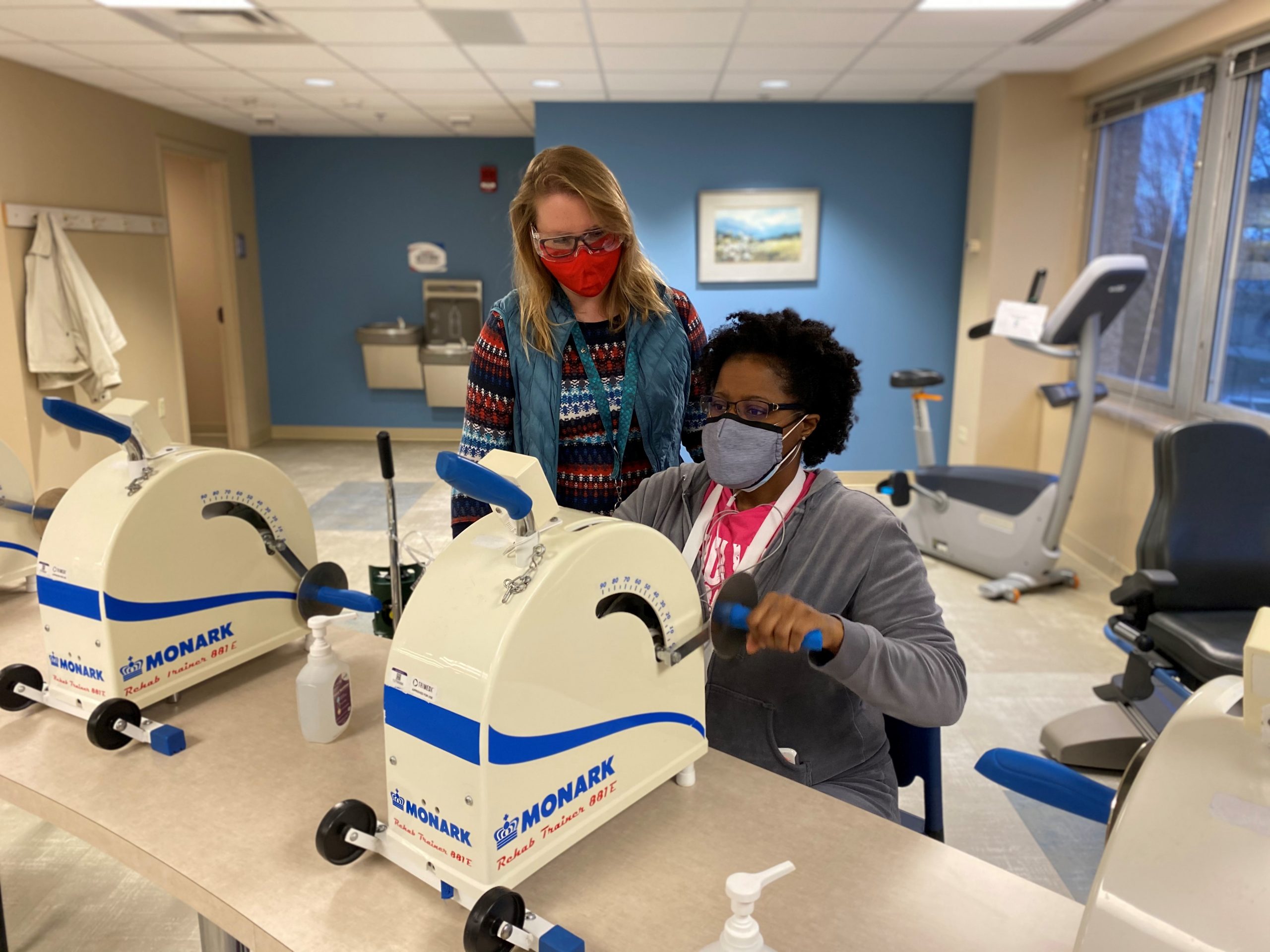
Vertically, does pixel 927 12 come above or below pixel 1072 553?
above

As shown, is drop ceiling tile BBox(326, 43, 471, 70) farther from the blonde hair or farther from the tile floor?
the blonde hair

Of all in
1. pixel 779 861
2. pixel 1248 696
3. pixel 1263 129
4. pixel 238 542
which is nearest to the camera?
pixel 1248 696

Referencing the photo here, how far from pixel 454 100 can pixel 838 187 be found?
2.53 metres

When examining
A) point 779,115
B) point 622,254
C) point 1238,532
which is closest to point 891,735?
point 622,254

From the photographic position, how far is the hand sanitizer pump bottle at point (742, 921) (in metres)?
0.72

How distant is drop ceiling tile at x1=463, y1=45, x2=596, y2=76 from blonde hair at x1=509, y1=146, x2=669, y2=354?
9.84 feet

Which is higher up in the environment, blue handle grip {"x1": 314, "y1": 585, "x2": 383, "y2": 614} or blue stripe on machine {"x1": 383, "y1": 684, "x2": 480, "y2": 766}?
blue stripe on machine {"x1": 383, "y1": 684, "x2": 480, "y2": 766}

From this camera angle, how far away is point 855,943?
2.73 ft

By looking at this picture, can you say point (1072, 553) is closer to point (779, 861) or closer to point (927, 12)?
point (927, 12)

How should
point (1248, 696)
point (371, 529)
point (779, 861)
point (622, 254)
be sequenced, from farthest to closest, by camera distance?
point (371, 529)
point (622, 254)
point (779, 861)
point (1248, 696)

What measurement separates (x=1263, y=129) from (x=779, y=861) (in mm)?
3867

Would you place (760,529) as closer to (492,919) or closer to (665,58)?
(492,919)

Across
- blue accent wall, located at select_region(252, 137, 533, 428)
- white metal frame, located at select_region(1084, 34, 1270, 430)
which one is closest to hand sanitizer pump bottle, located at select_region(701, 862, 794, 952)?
white metal frame, located at select_region(1084, 34, 1270, 430)

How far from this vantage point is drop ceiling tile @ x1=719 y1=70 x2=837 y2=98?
480 cm
